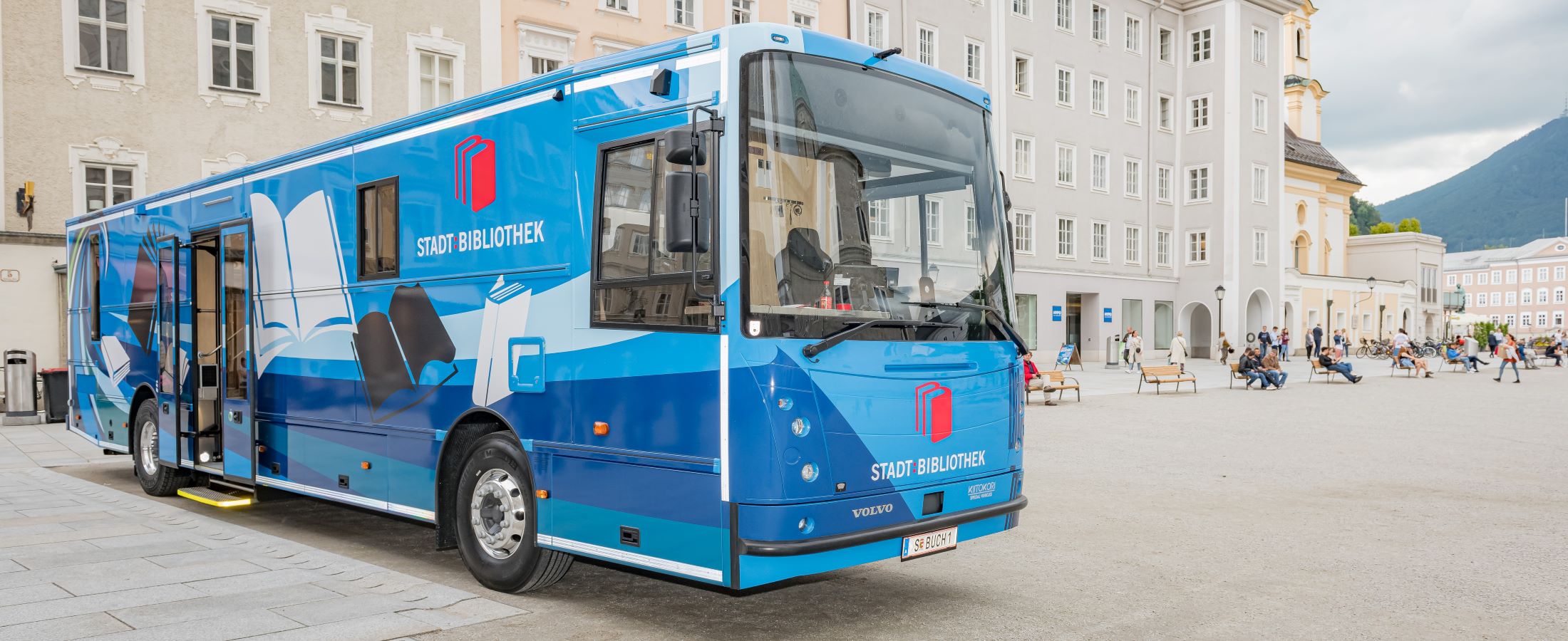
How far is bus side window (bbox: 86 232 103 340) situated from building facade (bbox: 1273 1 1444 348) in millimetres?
52421

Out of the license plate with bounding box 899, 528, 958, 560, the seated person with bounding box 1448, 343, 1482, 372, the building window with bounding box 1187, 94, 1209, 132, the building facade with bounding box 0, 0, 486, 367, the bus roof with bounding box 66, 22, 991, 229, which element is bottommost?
the seated person with bounding box 1448, 343, 1482, 372

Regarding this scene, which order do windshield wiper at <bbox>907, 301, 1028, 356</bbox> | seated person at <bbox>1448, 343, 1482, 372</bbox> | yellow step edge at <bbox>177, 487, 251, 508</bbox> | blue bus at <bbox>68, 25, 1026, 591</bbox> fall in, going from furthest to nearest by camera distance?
seated person at <bbox>1448, 343, 1482, 372</bbox> → yellow step edge at <bbox>177, 487, 251, 508</bbox> → windshield wiper at <bbox>907, 301, 1028, 356</bbox> → blue bus at <bbox>68, 25, 1026, 591</bbox>

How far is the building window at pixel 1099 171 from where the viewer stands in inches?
1925

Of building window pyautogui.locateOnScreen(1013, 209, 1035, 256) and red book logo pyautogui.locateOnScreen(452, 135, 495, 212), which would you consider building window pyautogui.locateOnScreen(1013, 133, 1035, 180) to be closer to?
building window pyautogui.locateOnScreen(1013, 209, 1035, 256)

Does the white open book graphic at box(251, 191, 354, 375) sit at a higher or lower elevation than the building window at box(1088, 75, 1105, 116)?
lower

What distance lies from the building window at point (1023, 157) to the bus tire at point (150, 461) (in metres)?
36.8

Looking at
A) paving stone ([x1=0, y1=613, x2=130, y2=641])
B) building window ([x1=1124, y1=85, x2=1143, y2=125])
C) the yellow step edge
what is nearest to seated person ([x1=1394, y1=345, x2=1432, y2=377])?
building window ([x1=1124, y1=85, x2=1143, y2=125])

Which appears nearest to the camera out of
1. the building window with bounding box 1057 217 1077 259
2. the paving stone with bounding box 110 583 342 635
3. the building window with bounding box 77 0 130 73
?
the paving stone with bounding box 110 583 342 635

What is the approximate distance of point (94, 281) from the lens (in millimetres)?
13086

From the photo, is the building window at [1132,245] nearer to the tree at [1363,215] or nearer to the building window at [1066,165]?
the building window at [1066,165]

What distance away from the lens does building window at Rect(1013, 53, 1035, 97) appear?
4538 cm

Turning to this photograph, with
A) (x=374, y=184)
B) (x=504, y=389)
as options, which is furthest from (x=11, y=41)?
(x=504, y=389)

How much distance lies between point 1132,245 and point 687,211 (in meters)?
48.4

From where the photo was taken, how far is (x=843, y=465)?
5980 mm
